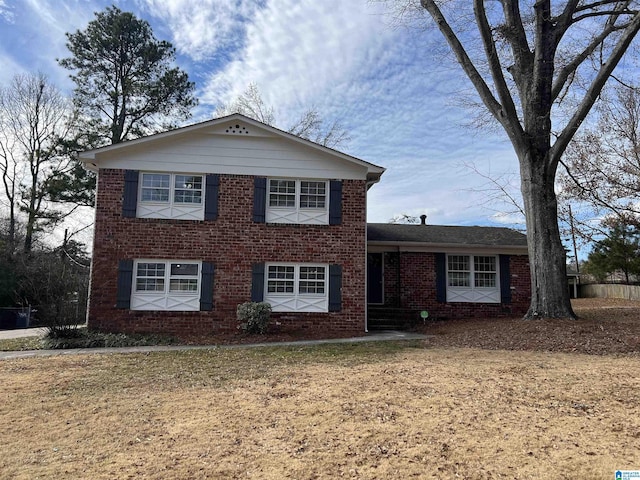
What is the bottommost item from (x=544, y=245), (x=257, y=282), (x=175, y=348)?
(x=175, y=348)

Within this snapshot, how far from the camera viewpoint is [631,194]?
20.7 metres

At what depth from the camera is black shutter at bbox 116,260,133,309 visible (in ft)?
39.0

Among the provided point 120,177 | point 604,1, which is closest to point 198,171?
point 120,177

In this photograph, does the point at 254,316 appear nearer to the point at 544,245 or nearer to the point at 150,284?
the point at 150,284

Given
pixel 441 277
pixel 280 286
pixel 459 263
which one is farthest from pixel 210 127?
pixel 459 263

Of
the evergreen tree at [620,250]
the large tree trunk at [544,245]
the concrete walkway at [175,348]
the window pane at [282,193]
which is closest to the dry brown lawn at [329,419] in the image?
the concrete walkway at [175,348]

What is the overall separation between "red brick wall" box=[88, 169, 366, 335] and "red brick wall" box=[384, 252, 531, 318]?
2.77 metres

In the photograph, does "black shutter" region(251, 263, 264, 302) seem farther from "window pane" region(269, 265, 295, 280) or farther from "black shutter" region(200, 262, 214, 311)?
"black shutter" region(200, 262, 214, 311)

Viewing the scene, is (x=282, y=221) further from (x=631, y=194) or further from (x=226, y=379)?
(x=631, y=194)

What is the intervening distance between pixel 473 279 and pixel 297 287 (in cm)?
643

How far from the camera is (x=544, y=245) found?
→ 38.2ft

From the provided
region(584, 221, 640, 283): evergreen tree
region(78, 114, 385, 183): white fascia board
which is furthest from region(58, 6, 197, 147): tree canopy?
region(584, 221, 640, 283): evergreen tree

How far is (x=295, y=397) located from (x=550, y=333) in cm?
690

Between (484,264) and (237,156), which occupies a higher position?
(237,156)
